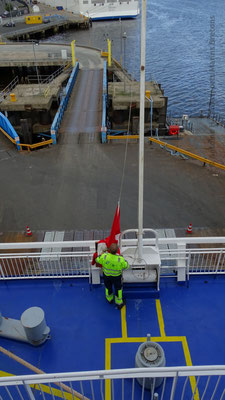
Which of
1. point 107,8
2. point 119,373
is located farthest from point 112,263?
point 107,8

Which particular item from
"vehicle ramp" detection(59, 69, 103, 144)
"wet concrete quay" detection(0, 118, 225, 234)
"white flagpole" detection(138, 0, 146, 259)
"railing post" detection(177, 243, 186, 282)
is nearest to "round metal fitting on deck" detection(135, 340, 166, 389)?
"white flagpole" detection(138, 0, 146, 259)

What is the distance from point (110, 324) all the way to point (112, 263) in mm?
1588

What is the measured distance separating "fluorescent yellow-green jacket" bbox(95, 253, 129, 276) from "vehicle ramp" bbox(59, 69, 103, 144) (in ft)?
55.8

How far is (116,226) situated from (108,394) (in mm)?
3458

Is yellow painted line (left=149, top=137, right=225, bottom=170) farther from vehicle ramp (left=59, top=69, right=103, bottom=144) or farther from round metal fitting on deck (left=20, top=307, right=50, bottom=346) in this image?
round metal fitting on deck (left=20, top=307, right=50, bottom=346)

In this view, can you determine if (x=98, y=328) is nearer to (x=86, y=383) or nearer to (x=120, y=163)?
(x=86, y=383)

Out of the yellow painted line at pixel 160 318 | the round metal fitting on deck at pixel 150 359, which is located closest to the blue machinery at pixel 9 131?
the yellow painted line at pixel 160 318

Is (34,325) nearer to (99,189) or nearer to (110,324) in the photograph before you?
(110,324)

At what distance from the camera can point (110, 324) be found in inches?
299

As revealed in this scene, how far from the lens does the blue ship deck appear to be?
694 centimetres

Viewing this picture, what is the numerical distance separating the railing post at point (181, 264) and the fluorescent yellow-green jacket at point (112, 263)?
167cm

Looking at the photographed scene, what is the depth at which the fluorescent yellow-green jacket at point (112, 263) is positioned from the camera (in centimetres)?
719

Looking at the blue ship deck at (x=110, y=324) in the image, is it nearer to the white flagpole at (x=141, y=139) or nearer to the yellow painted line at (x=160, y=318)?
the yellow painted line at (x=160, y=318)

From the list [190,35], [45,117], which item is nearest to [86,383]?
[45,117]
